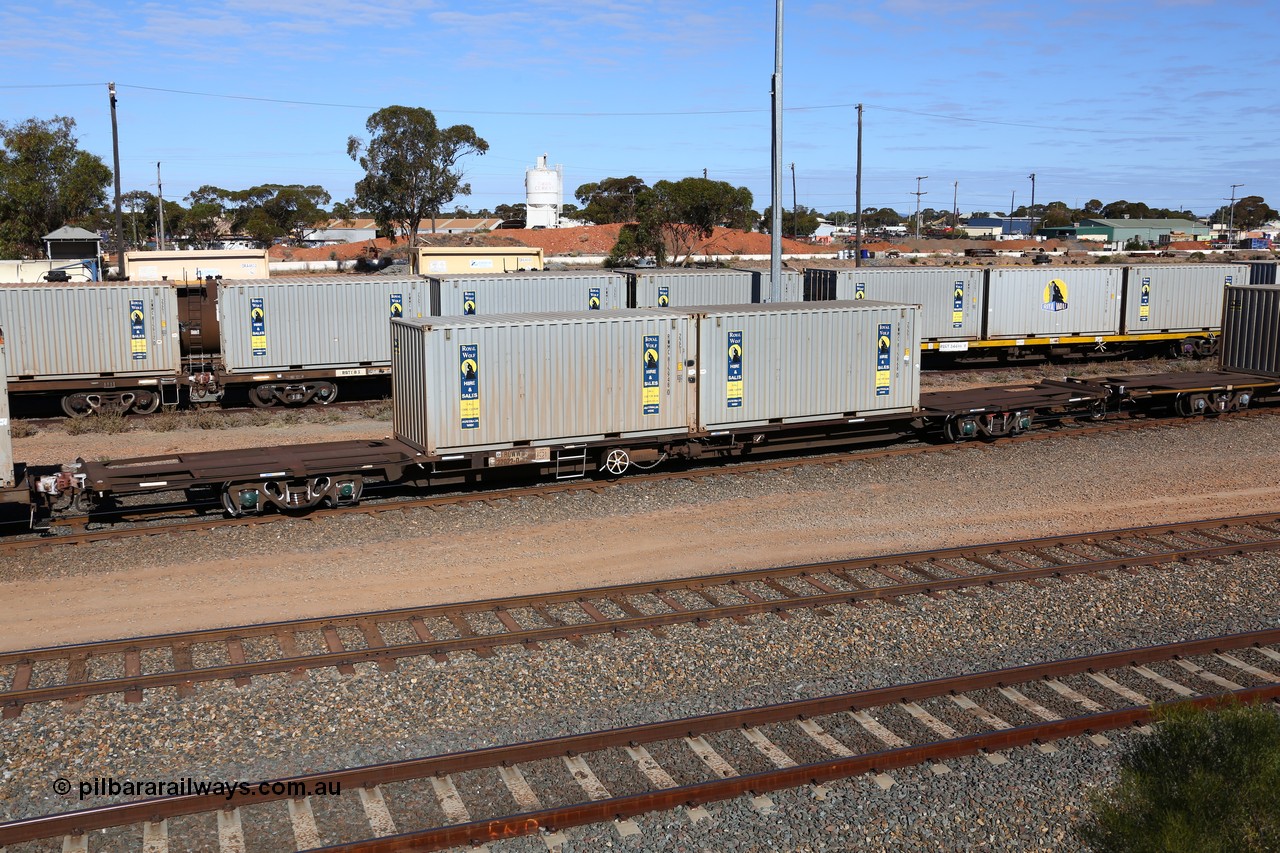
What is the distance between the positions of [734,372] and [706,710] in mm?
9936

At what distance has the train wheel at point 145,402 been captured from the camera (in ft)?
84.8

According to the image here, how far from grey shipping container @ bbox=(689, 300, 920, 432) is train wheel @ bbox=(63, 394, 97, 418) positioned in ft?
50.0

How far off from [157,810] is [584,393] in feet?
35.3

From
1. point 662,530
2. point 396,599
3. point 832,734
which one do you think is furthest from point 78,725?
point 662,530

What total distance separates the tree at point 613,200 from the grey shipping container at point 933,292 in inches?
2824

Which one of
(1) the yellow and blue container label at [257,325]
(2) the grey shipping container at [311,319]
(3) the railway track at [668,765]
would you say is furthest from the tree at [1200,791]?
(1) the yellow and blue container label at [257,325]

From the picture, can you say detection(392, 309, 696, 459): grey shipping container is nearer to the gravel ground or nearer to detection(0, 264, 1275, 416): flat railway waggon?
detection(0, 264, 1275, 416): flat railway waggon

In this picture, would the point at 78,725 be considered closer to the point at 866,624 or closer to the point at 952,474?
the point at 866,624

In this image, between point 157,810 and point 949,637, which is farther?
point 949,637

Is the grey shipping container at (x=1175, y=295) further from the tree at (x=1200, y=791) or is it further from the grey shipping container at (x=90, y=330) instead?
the tree at (x=1200, y=791)

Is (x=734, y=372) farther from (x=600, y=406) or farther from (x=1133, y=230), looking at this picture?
(x=1133, y=230)

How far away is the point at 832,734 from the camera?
28.4ft

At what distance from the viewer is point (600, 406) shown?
17.5 m

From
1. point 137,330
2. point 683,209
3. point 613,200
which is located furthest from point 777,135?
point 613,200
